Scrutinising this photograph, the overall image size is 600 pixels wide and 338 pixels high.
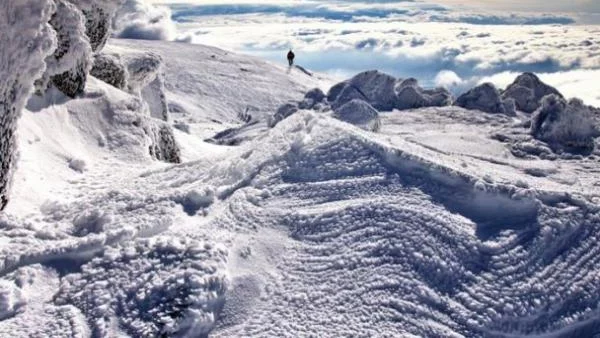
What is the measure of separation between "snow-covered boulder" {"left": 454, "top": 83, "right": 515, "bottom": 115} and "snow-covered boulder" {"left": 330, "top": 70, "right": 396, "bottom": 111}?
14.5 feet

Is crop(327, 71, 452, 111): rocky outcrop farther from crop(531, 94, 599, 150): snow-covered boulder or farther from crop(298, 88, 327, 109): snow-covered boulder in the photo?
crop(531, 94, 599, 150): snow-covered boulder

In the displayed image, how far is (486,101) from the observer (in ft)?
111

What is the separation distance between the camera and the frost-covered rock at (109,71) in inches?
727

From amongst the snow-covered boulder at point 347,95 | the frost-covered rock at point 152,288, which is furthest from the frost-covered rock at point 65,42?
the snow-covered boulder at point 347,95

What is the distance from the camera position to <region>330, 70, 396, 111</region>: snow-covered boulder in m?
38.0

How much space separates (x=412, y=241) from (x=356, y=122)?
18302 mm

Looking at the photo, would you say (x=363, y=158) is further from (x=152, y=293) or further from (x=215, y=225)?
(x=152, y=293)

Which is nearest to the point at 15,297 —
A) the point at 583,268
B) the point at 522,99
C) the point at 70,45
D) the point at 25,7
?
the point at 25,7

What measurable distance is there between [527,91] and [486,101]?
4.81 meters

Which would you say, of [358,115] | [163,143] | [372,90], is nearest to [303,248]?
[163,143]

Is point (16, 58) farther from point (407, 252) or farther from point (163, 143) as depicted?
point (163, 143)

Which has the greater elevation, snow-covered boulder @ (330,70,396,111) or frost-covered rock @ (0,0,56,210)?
frost-covered rock @ (0,0,56,210)

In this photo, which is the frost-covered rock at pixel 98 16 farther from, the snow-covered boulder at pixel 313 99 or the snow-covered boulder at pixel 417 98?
the snow-covered boulder at pixel 313 99

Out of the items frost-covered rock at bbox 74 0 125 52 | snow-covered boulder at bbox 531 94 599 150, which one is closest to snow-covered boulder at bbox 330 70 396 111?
snow-covered boulder at bbox 531 94 599 150
